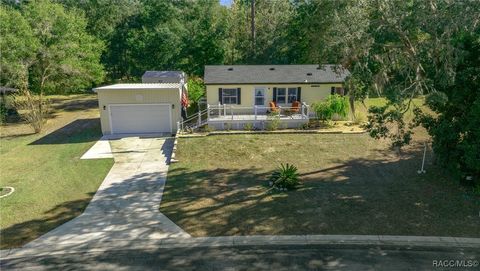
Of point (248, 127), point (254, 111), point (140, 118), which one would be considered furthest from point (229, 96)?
point (140, 118)

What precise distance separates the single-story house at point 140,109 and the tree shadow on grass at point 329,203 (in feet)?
24.1

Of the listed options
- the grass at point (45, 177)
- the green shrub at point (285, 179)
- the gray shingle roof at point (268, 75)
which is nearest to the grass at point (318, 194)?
the green shrub at point (285, 179)

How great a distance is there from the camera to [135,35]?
39.4 meters

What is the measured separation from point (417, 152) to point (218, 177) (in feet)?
32.9

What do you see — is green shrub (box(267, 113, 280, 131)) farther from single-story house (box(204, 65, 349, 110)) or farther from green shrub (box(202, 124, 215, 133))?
green shrub (box(202, 124, 215, 133))

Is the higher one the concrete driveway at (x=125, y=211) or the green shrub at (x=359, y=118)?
the green shrub at (x=359, y=118)

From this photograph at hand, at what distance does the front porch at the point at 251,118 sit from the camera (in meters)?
22.2

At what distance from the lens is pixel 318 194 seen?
42.9ft

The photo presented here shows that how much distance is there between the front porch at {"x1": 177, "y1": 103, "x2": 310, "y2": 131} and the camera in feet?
72.9

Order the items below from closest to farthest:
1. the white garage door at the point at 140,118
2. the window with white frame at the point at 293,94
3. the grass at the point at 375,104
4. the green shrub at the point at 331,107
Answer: the white garage door at the point at 140,118, the green shrub at the point at 331,107, the window with white frame at the point at 293,94, the grass at the point at 375,104

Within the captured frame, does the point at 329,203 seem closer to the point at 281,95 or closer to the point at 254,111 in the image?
the point at 254,111

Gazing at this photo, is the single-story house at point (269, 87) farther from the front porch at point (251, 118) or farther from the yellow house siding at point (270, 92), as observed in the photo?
the front porch at point (251, 118)

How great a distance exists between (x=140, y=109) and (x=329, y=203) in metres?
14.4

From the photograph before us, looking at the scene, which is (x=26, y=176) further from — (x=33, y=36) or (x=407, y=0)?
(x=407, y=0)
